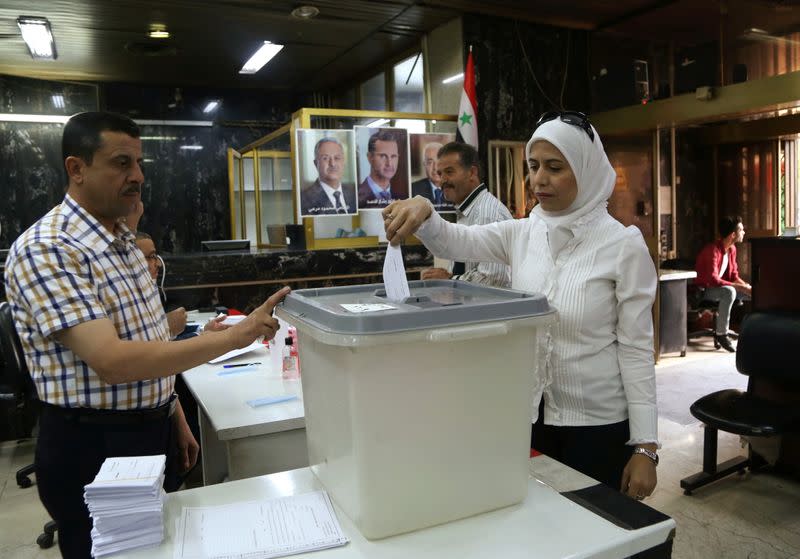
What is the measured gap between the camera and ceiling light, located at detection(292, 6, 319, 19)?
5062 millimetres

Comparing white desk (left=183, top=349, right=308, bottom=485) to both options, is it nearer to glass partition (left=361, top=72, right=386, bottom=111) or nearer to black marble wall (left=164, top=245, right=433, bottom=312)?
black marble wall (left=164, top=245, right=433, bottom=312)

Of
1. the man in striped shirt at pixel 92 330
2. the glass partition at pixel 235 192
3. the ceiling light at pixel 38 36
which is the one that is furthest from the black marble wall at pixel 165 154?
the man in striped shirt at pixel 92 330

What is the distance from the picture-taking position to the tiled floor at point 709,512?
8.52ft

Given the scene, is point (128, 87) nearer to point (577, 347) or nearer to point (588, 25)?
point (588, 25)

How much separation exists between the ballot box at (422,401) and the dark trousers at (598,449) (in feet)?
1.24

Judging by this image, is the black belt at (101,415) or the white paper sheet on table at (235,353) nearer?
the black belt at (101,415)

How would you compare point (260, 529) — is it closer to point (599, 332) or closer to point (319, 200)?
point (599, 332)

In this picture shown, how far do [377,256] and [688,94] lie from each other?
2841 mm

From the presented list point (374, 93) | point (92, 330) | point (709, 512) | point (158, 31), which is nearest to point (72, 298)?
point (92, 330)

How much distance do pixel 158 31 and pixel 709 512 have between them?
5.68 metres

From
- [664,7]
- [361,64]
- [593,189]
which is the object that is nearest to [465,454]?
[593,189]

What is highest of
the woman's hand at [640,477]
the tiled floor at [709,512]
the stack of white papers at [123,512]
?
the stack of white papers at [123,512]

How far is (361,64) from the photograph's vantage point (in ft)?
23.2

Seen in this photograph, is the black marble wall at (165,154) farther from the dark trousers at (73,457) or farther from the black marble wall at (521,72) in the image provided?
the dark trousers at (73,457)
